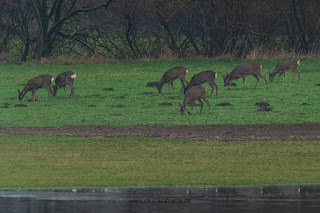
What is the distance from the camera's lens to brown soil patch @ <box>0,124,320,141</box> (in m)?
20.6

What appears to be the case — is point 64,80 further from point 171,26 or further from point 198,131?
point 171,26

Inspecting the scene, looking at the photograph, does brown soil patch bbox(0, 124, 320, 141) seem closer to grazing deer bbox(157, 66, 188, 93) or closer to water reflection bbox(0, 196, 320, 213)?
water reflection bbox(0, 196, 320, 213)

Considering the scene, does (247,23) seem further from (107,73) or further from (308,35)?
(107,73)

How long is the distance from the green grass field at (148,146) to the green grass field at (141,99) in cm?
3

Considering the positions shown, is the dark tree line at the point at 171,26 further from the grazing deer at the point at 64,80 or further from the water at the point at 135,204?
the water at the point at 135,204

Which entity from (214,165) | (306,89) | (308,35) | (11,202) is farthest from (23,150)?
(308,35)

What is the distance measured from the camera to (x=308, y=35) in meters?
43.2

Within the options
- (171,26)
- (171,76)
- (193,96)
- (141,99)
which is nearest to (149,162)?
(193,96)

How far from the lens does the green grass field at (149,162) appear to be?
15.0m

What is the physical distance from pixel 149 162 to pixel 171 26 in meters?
28.9

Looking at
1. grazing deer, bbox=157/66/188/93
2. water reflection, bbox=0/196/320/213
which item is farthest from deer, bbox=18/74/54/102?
water reflection, bbox=0/196/320/213

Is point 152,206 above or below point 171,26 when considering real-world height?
Answer: below

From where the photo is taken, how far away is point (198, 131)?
21.7 meters

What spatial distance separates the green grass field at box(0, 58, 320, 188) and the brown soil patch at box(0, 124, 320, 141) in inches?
26.6
